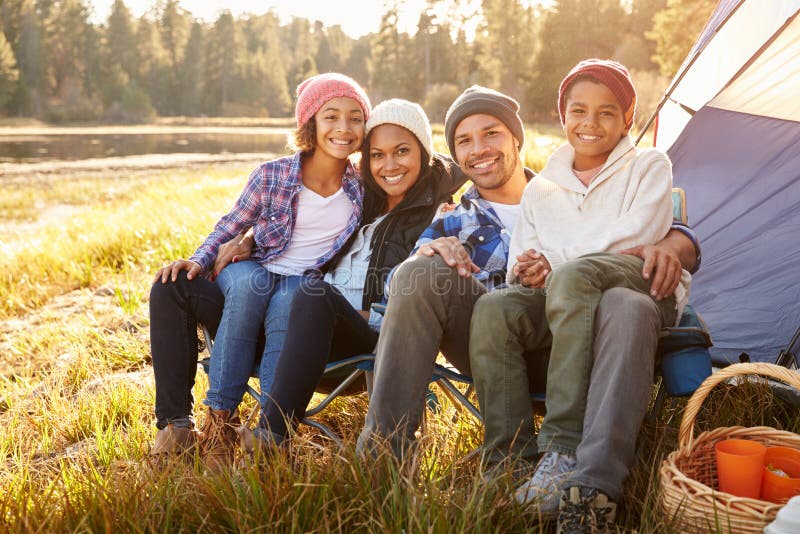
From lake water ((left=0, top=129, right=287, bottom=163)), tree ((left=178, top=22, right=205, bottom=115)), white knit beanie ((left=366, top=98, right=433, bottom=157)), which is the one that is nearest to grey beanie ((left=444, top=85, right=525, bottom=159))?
white knit beanie ((left=366, top=98, right=433, bottom=157))

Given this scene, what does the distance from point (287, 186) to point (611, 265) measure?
4.64 feet

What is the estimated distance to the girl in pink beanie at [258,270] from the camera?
2320 millimetres

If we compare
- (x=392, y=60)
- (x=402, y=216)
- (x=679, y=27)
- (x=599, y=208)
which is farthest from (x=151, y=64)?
(x=599, y=208)

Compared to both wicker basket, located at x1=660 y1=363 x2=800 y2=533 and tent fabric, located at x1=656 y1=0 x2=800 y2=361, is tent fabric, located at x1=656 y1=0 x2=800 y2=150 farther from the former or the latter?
wicker basket, located at x1=660 y1=363 x2=800 y2=533

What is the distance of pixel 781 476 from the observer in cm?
161

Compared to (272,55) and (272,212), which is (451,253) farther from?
(272,55)

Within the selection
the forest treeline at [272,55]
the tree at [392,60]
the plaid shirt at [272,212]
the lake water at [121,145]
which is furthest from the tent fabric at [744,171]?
the tree at [392,60]

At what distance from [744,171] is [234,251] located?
2.44 metres

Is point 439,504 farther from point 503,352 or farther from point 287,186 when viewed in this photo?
point 287,186

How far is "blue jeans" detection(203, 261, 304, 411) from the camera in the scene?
2.32m

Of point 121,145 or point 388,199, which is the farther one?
point 121,145

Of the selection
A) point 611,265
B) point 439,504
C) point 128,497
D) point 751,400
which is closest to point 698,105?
point 751,400

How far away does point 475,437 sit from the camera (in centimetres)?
231

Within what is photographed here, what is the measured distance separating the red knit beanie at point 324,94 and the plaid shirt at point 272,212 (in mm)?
188
